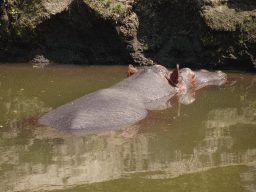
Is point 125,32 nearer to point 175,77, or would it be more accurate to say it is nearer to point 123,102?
point 175,77

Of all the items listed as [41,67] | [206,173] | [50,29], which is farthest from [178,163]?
[50,29]

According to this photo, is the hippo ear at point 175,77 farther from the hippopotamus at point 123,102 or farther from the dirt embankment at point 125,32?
the dirt embankment at point 125,32

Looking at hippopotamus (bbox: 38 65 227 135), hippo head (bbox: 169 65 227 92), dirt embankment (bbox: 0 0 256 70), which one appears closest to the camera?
hippopotamus (bbox: 38 65 227 135)

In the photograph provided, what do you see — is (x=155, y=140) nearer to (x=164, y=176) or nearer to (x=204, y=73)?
(x=164, y=176)

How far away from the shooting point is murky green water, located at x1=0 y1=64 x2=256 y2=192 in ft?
8.79

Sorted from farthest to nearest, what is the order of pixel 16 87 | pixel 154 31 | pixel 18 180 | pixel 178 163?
pixel 154 31 → pixel 16 87 → pixel 178 163 → pixel 18 180

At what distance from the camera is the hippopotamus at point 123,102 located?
3908mm

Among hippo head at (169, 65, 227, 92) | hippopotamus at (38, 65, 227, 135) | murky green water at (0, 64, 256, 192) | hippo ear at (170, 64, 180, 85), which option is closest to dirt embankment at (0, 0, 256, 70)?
hippo head at (169, 65, 227, 92)

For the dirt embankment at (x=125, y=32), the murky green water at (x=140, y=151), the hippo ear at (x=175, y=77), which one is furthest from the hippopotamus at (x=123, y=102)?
the dirt embankment at (x=125, y=32)

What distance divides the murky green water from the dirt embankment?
2.85m

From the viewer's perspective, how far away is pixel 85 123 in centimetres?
385

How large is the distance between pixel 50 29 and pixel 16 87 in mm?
3218

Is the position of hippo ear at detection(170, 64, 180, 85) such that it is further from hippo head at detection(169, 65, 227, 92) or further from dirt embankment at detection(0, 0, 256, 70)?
dirt embankment at detection(0, 0, 256, 70)

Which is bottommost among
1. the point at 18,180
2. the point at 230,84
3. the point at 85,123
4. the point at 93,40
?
the point at 18,180
